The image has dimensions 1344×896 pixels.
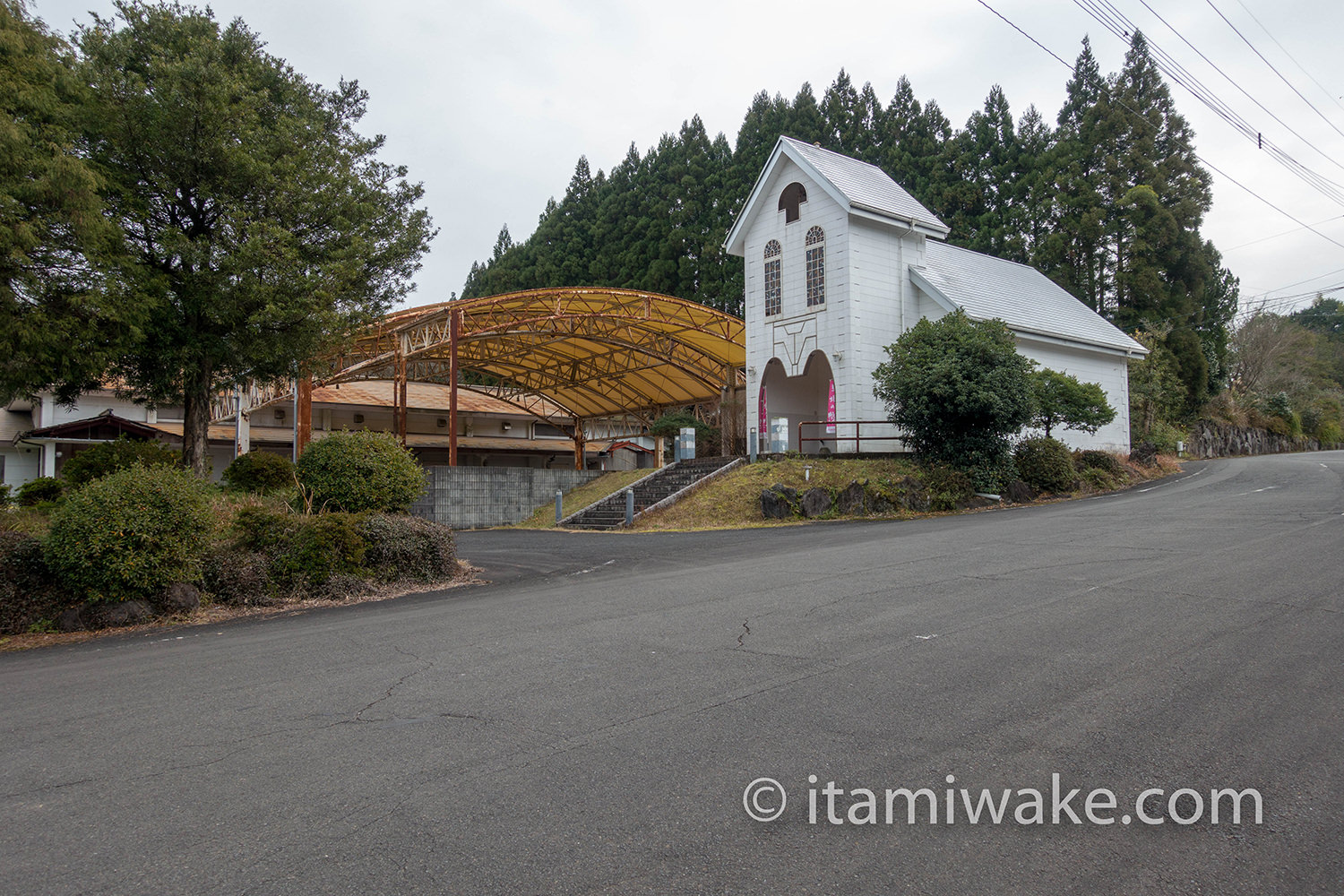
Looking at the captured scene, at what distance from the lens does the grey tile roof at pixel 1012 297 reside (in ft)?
78.4

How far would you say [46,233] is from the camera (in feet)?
31.5

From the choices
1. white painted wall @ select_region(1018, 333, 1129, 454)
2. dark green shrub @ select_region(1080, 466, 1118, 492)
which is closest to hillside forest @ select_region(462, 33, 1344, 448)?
white painted wall @ select_region(1018, 333, 1129, 454)

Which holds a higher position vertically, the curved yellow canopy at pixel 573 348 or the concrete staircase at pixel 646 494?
the curved yellow canopy at pixel 573 348

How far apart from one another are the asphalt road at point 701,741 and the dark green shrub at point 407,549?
174cm

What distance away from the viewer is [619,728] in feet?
14.3

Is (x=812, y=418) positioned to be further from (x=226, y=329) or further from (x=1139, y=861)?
(x=1139, y=861)

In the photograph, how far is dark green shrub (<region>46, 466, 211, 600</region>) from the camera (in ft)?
25.9

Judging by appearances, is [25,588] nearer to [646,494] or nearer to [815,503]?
[815,503]

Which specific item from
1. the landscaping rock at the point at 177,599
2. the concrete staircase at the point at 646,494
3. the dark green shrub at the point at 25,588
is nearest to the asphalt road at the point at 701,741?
the landscaping rock at the point at 177,599

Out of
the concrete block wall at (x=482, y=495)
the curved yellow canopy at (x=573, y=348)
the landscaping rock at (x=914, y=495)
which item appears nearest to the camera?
the landscaping rock at (x=914, y=495)

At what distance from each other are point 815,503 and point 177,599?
13.2 m

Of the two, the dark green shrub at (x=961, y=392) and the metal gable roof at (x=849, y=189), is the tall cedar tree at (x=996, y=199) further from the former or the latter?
the dark green shrub at (x=961, y=392)

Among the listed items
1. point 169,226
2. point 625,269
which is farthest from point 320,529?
point 625,269

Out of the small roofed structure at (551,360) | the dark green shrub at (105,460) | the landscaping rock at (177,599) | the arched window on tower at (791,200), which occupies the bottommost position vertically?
the landscaping rock at (177,599)
